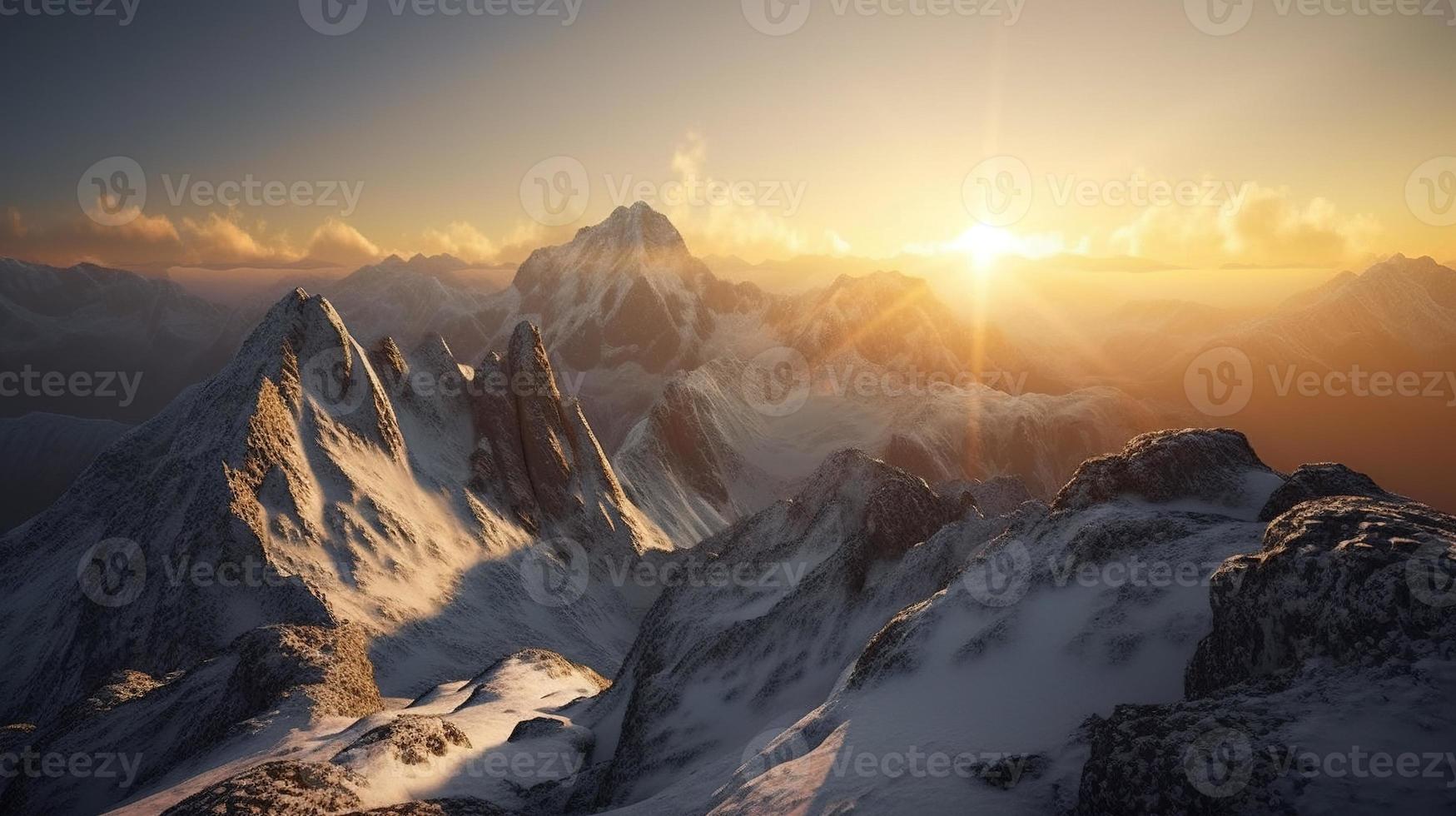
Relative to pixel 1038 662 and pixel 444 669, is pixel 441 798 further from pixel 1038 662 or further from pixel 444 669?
pixel 444 669

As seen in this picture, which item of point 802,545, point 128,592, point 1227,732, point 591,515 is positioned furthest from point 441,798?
point 591,515

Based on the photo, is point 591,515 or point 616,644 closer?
point 616,644

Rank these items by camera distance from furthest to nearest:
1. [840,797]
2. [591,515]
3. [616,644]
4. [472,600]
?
[591,515]
[616,644]
[472,600]
[840,797]
